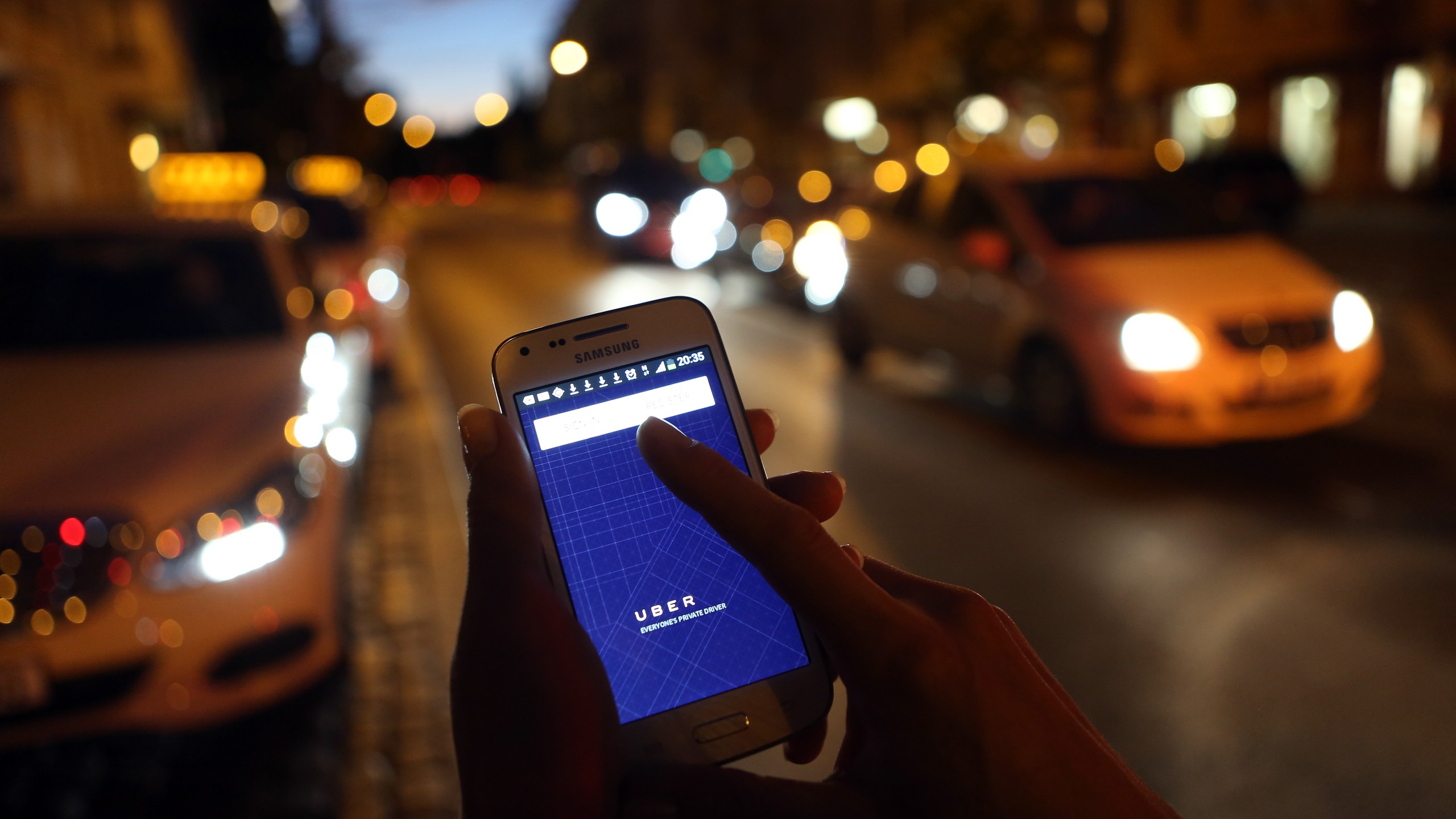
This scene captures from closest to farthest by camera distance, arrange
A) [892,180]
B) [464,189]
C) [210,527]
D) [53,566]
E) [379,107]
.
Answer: [53,566] → [210,527] → [892,180] → [379,107] → [464,189]

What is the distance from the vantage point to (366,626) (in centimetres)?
492

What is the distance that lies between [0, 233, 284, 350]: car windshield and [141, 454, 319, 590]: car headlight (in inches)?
56.9

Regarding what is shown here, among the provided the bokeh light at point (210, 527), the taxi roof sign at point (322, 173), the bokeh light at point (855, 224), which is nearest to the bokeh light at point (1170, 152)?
the bokeh light at point (855, 224)

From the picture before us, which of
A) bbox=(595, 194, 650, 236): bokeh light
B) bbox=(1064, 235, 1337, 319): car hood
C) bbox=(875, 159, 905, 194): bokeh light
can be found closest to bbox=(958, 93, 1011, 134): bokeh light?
bbox=(595, 194, 650, 236): bokeh light

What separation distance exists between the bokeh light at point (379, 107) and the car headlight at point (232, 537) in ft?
184

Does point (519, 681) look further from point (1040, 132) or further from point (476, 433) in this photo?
point (1040, 132)

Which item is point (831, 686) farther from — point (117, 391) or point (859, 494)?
point (859, 494)

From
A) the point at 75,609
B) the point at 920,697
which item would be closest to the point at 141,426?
the point at 75,609

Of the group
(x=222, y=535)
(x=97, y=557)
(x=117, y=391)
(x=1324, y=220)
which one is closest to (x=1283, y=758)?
→ (x=222, y=535)

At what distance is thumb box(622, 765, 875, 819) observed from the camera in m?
1.31

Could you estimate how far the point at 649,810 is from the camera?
1.27 metres

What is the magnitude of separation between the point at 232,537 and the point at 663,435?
261 centimetres

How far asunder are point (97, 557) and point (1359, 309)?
6.68 metres

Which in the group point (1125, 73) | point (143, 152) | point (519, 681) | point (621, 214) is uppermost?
point (143, 152)
